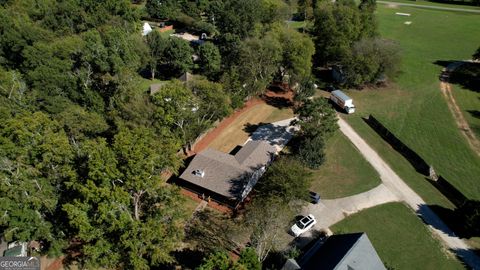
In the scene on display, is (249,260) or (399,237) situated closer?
(249,260)

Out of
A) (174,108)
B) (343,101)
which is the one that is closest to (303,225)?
(174,108)

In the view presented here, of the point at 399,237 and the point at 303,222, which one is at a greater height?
the point at 303,222

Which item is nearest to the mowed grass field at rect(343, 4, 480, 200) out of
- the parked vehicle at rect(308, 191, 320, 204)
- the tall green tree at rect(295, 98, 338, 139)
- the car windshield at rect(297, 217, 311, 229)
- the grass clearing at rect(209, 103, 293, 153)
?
the tall green tree at rect(295, 98, 338, 139)

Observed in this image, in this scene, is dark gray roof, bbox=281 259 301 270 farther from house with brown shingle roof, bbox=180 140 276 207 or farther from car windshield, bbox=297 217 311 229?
house with brown shingle roof, bbox=180 140 276 207

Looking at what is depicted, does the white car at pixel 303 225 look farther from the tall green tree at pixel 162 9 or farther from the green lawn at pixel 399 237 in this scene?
the tall green tree at pixel 162 9

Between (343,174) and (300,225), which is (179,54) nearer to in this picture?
(343,174)

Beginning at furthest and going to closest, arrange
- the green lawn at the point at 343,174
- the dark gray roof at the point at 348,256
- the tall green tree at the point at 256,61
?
the tall green tree at the point at 256,61 → the green lawn at the point at 343,174 → the dark gray roof at the point at 348,256

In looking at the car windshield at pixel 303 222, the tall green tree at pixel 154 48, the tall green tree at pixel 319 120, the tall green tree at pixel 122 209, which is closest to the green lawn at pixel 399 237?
the car windshield at pixel 303 222
